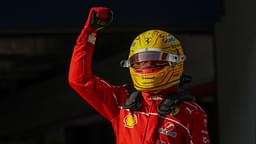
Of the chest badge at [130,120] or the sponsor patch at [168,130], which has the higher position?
the chest badge at [130,120]

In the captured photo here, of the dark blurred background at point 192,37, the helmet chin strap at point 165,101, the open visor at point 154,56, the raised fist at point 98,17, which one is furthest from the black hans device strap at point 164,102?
the dark blurred background at point 192,37

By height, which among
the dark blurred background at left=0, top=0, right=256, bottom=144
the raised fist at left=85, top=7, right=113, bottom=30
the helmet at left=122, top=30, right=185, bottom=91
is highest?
the raised fist at left=85, top=7, right=113, bottom=30

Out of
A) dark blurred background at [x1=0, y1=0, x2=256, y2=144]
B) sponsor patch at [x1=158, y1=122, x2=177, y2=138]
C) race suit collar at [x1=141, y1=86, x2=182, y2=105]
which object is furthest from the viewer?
dark blurred background at [x1=0, y1=0, x2=256, y2=144]

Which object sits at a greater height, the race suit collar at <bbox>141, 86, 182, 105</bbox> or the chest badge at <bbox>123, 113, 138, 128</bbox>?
the race suit collar at <bbox>141, 86, 182, 105</bbox>

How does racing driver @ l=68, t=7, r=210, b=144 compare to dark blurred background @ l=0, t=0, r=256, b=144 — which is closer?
racing driver @ l=68, t=7, r=210, b=144

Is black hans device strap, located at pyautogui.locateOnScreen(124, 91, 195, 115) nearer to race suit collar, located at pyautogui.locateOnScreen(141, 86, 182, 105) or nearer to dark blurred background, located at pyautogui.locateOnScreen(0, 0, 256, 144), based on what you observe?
A: race suit collar, located at pyautogui.locateOnScreen(141, 86, 182, 105)

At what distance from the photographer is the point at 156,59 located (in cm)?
369

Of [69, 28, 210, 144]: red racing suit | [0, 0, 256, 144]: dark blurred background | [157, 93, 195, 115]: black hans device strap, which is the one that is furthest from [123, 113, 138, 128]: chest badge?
[0, 0, 256, 144]: dark blurred background

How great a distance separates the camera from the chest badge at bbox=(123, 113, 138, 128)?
371cm

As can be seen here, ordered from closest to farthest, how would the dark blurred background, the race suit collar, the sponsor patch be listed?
the sponsor patch < the race suit collar < the dark blurred background

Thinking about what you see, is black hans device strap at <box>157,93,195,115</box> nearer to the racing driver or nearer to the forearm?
the racing driver

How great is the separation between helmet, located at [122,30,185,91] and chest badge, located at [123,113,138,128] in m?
0.13

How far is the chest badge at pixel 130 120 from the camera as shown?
3.71 m

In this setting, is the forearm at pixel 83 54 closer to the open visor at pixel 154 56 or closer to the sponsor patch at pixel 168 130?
the open visor at pixel 154 56
